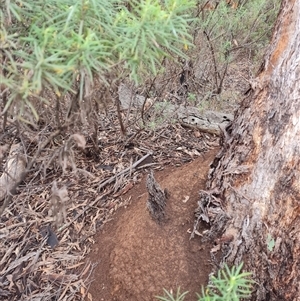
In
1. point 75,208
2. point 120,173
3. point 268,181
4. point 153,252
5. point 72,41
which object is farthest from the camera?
point 120,173

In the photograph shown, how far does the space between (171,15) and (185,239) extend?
1415mm

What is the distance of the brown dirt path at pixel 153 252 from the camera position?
94.0 inches

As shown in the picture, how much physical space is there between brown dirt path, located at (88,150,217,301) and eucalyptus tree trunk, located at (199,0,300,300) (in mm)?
163

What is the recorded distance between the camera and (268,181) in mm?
2191

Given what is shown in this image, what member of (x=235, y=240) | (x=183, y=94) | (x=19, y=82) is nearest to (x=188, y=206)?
(x=235, y=240)

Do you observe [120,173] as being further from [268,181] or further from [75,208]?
[268,181]

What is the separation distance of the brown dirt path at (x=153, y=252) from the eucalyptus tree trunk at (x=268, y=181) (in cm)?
16

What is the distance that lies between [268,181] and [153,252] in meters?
0.80

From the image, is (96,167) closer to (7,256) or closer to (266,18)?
(7,256)

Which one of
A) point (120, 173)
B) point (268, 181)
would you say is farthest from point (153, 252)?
point (120, 173)

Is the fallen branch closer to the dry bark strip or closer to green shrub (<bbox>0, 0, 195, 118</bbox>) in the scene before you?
the dry bark strip

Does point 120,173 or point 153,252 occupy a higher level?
point 153,252

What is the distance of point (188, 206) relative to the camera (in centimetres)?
263

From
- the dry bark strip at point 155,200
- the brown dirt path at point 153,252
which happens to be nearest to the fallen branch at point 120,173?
the brown dirt path at point 153,252
